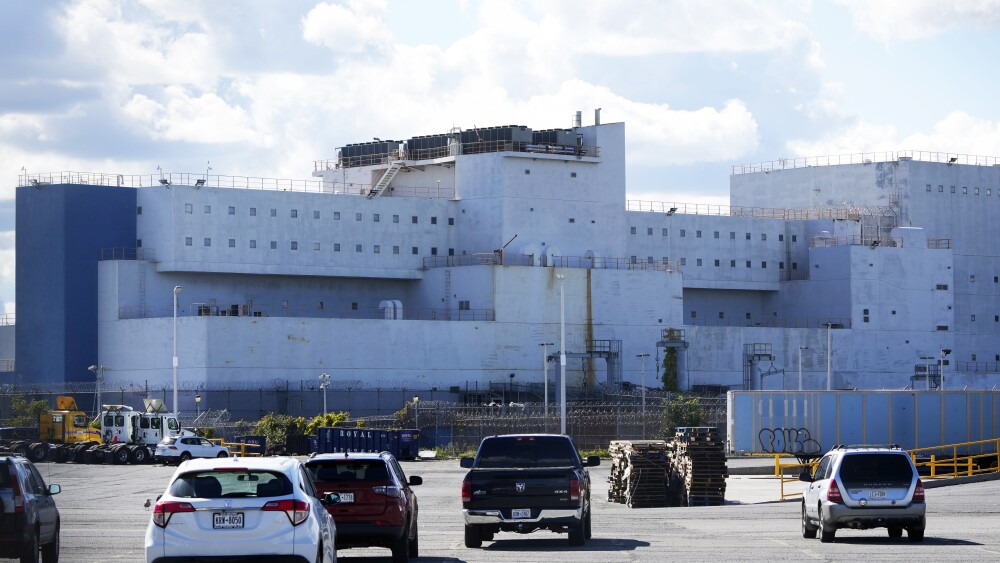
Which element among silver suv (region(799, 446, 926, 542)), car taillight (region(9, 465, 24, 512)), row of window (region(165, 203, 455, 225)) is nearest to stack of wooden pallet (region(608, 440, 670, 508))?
silver suv (region(799, 446, 926, 542))

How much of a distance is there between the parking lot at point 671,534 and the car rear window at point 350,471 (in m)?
1.58

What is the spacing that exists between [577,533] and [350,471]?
4.43 m

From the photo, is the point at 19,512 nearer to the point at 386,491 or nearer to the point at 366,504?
the point at 366,504

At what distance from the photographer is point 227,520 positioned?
16.7m

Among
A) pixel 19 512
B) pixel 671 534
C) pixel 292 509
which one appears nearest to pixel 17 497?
pixel 19 512

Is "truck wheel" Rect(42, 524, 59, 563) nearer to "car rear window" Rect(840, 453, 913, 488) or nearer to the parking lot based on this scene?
the parking lot

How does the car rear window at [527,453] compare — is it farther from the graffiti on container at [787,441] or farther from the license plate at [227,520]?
the graffiti on container at [787,441]

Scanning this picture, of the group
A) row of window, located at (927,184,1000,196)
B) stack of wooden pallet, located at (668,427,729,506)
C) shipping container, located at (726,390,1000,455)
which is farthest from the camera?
row of window, located at (927,184,1000,196)

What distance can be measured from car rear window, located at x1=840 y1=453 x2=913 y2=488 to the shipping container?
24.3 meters

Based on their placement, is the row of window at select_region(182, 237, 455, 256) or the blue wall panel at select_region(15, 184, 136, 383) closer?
the blue wall panel at select_region(15, 184, 136, 383)

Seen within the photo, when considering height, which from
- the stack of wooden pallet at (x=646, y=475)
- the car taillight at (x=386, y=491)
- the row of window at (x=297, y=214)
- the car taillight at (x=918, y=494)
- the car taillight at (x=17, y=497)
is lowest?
the stack of wooden pallet at (x=646, y=475)

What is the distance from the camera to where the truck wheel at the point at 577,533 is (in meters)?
24.2

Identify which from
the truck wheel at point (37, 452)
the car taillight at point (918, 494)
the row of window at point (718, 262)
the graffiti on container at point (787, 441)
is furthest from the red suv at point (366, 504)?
the row of window at point (718, 262)

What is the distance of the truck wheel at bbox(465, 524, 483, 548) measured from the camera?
2445 cm
